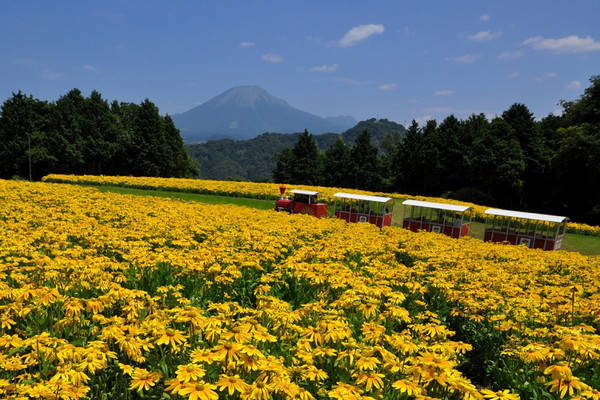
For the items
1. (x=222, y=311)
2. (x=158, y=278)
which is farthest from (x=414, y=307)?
(x=158, y=278)

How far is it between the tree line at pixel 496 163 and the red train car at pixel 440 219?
24339mm

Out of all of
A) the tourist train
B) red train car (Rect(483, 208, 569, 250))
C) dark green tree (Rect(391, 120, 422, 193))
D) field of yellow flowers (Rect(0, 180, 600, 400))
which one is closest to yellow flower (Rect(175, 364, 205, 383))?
field of yellow flowers (Rect(0, 180, 600, 400))

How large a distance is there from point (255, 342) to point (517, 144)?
51644mm

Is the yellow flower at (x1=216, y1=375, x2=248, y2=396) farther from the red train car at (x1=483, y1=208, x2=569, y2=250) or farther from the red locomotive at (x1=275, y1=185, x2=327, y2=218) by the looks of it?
the red locomotive at (x1=275, y1=185, x2=327, y2=218)

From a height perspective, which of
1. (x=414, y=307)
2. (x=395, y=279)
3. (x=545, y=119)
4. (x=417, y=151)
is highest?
(x=545, y=119)

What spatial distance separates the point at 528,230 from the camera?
20062 mm

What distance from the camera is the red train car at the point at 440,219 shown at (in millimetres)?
21073

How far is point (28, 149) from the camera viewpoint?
180ft

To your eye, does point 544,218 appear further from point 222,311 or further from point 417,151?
point 417,151

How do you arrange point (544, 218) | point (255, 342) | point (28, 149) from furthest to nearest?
point (28, 149)
point (544, 218)
point (255, 342)

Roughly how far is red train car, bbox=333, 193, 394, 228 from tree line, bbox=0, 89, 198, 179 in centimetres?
4488

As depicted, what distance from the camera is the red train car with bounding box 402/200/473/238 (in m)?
21.1

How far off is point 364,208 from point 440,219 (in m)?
4.76

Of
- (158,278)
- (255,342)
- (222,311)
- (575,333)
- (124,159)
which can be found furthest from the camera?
(124,159)
